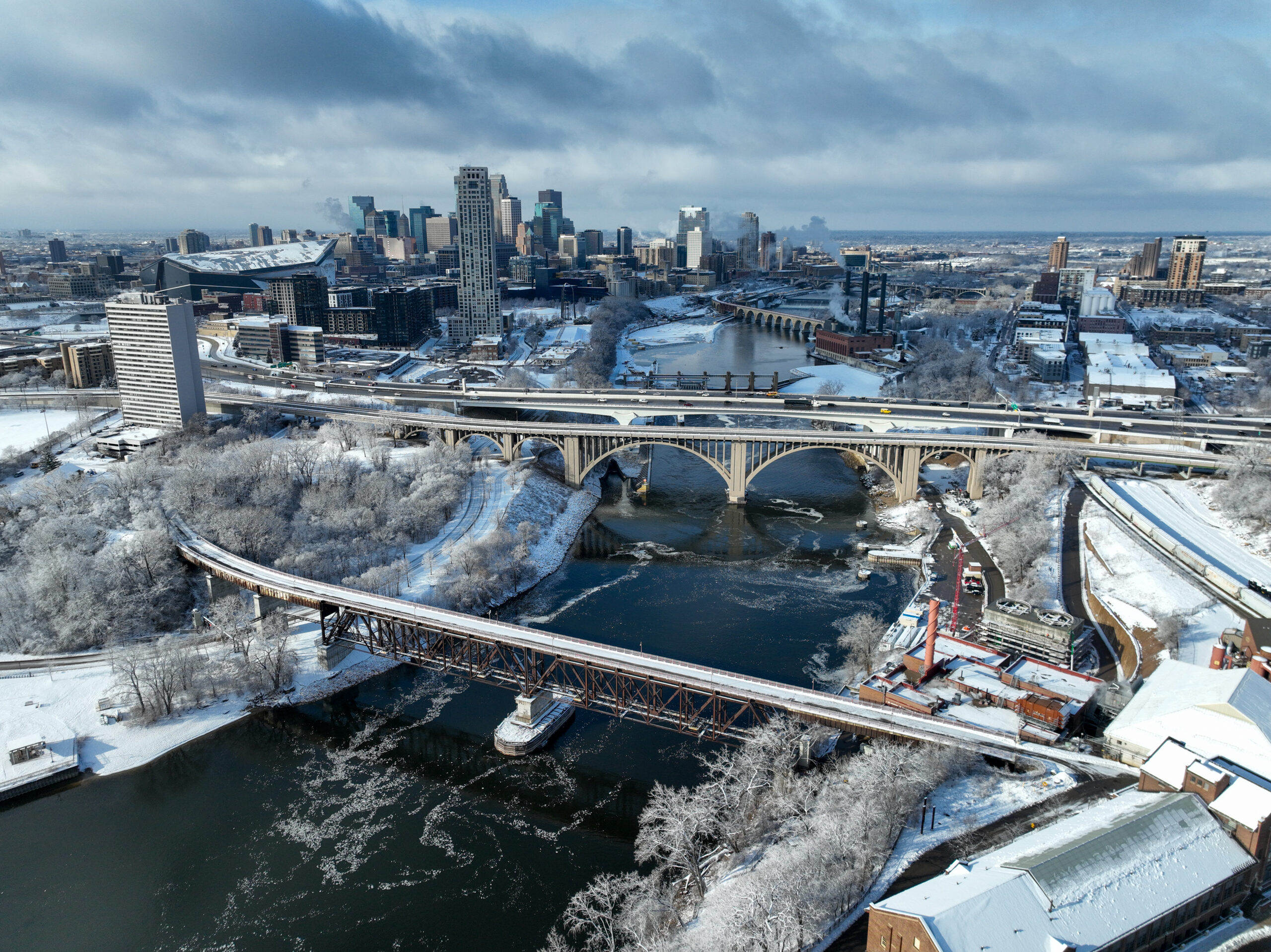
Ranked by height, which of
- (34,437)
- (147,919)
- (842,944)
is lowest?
(147,919)

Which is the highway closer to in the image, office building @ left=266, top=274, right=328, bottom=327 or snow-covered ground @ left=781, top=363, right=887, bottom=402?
snow-covered ground @ left=781, top=363, right=887, bottom=402

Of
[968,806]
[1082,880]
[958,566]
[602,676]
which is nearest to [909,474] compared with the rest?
[958,566]

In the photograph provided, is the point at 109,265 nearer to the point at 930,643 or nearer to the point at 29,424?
the point at 29,424

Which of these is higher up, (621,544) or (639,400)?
(639,400)

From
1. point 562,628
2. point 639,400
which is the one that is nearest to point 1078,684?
point 562,628

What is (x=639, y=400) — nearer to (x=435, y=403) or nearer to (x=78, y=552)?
A: (x=435, y=403)

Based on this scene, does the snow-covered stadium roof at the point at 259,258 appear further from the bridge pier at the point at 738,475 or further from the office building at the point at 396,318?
the bridge pier at the point at 738,475

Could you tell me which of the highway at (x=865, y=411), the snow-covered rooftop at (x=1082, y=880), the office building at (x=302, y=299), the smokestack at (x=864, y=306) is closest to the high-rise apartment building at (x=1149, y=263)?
the smokestack at (x=864, y=306)
